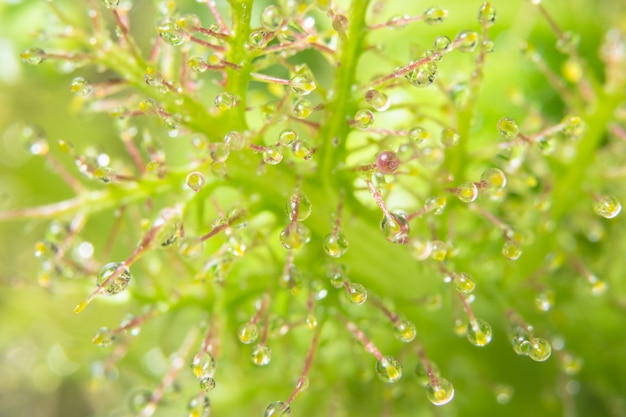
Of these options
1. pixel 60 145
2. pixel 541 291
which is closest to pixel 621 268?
pixel 541 291

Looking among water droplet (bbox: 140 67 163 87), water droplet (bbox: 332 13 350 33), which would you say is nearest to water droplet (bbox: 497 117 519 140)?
water droplet (bbox: 332 13 350 33)

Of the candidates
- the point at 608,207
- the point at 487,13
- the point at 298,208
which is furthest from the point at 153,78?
the point at 608,207

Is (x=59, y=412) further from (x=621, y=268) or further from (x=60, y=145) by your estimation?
(x=621, y=268)

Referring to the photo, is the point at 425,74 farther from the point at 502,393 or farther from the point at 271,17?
the point at 502,393

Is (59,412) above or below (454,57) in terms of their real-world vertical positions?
below

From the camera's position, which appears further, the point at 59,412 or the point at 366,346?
the point at 59,412

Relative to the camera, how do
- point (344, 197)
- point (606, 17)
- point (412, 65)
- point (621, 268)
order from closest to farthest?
point (412, 65), point (344, 197), point (621, 268), point (606, 17)

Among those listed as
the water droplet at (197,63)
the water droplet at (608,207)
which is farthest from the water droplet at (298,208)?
the water droplet at (608,207)
